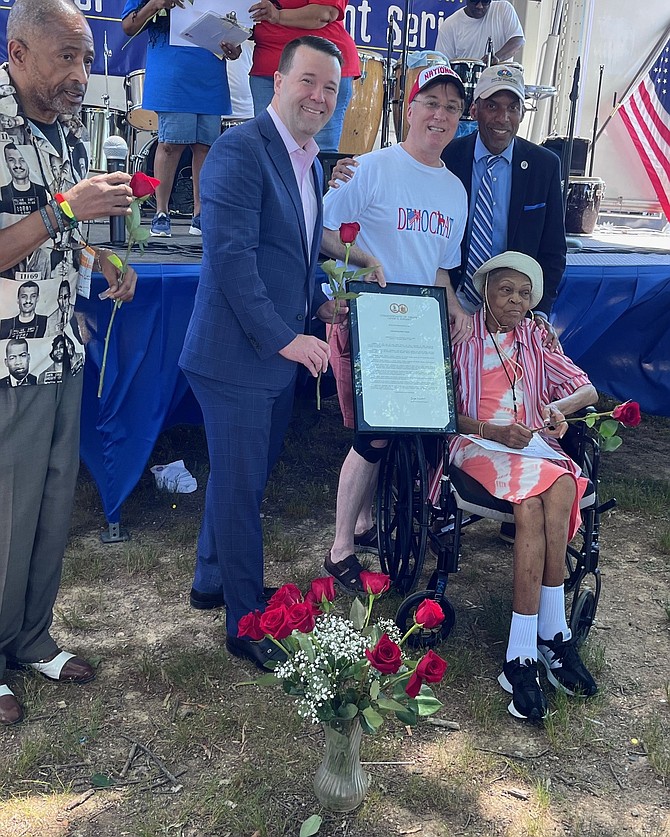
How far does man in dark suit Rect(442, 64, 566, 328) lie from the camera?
3.15 metres

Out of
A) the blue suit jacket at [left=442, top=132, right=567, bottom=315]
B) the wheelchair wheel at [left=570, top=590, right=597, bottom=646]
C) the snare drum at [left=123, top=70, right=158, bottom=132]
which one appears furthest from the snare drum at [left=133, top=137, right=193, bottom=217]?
the wheelchair wheel at [left=570, top=590, right=597, bottom=646]

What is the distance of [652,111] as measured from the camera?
11242mm

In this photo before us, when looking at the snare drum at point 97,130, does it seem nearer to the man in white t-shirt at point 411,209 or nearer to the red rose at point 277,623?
the man in white t-shirt at point 411,209

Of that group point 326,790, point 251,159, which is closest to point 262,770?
point 326,790

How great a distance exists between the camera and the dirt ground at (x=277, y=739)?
2.09 meters

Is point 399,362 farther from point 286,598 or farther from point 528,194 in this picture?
point 286,598

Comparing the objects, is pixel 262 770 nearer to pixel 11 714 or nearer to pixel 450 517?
pixel 11 714

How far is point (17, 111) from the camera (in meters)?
2.08

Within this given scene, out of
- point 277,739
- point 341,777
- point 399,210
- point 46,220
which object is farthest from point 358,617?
point 399,210

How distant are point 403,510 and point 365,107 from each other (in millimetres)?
4062

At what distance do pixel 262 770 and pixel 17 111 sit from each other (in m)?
1.85

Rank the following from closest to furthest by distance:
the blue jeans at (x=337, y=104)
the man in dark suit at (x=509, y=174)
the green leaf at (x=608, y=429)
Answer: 1. the green leaf at (x=608, y=429)
2. the man in dark suit at (x=509, y=174)
3. the blue jeans at (x=337, y=104)

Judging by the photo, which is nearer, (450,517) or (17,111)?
→ (17,111)

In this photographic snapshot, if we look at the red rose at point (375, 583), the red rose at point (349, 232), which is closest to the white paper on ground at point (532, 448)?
the red rose at point (349, 232)
